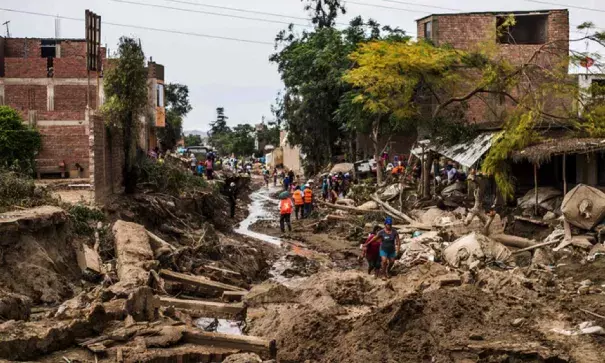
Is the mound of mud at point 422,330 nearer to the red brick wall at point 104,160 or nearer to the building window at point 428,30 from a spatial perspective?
the red brick wall at point 104,160

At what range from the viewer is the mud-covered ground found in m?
10.0

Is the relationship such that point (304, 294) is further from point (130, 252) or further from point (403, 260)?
point (403, 260)

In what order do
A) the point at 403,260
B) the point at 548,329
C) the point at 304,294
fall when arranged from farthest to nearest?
the point at 403,260, the point at 304,294, the point at 548,329

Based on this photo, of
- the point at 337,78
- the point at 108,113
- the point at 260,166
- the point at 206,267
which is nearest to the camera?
the point at 206,267

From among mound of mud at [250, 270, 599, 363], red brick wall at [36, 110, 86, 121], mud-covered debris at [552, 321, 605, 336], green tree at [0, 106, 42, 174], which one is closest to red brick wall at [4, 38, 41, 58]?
red brick wall at [36, 110, 86, 121]

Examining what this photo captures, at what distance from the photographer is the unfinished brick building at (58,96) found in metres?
27.3

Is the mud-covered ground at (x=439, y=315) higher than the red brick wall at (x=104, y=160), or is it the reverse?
the red brick wall at (x=104, y=160)

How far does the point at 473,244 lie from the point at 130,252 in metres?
7.99

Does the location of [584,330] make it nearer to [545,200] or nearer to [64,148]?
[545,200]

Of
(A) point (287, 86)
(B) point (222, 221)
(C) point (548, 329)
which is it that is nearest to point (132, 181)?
(B) point (222, 221)

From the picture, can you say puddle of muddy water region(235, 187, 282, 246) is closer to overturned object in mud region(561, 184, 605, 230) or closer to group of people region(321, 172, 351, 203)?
group of people region(321, 172, 351, 203)

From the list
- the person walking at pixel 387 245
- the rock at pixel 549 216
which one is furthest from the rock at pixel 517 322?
the rock at pixel 549 216

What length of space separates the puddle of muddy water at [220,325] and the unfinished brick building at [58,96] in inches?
331

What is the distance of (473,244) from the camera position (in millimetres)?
16719
